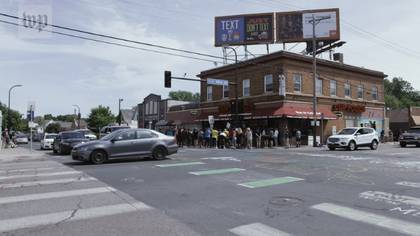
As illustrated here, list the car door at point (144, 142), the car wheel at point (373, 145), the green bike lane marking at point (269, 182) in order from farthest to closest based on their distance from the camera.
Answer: the car wheel at point (373, 145)
the car door at point (144, 142)
the green bike lane marking at point (269, 182)

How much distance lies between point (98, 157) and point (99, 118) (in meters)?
64.2

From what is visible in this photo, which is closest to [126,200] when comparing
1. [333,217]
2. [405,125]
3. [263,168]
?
[333,217]

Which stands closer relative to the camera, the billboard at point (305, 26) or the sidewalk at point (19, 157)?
the sidewalk at point (19, 157)

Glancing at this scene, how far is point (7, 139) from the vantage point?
35.7 meters

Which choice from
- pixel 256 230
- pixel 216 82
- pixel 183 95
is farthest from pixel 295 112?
pixel 183 95

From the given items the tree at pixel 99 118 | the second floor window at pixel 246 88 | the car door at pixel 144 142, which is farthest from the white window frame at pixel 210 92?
the tree at pixel 99 118

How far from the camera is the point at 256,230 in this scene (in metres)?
5.93

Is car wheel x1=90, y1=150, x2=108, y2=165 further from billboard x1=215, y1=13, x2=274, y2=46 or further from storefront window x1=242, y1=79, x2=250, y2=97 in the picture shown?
billboard x1=215, y1=13, x2=274, y2=46

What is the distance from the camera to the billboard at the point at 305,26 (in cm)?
3806

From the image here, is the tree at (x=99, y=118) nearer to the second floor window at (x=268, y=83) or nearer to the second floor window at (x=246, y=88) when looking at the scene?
the second floor window at (x=246, y=88)

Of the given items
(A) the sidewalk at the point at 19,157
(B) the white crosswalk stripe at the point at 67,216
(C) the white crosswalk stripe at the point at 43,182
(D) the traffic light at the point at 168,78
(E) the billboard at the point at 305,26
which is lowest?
(B) the white crosswalk stripe at the point at 67,216

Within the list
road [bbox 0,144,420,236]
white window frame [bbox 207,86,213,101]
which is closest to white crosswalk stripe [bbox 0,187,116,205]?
road [bbox 0,144,420,236]

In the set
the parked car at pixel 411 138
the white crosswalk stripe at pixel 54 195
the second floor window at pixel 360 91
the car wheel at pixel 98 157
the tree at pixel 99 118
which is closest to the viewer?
the white crosswalk stripe at pixel 54 195

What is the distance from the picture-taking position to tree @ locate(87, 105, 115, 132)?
7762 centimetres
